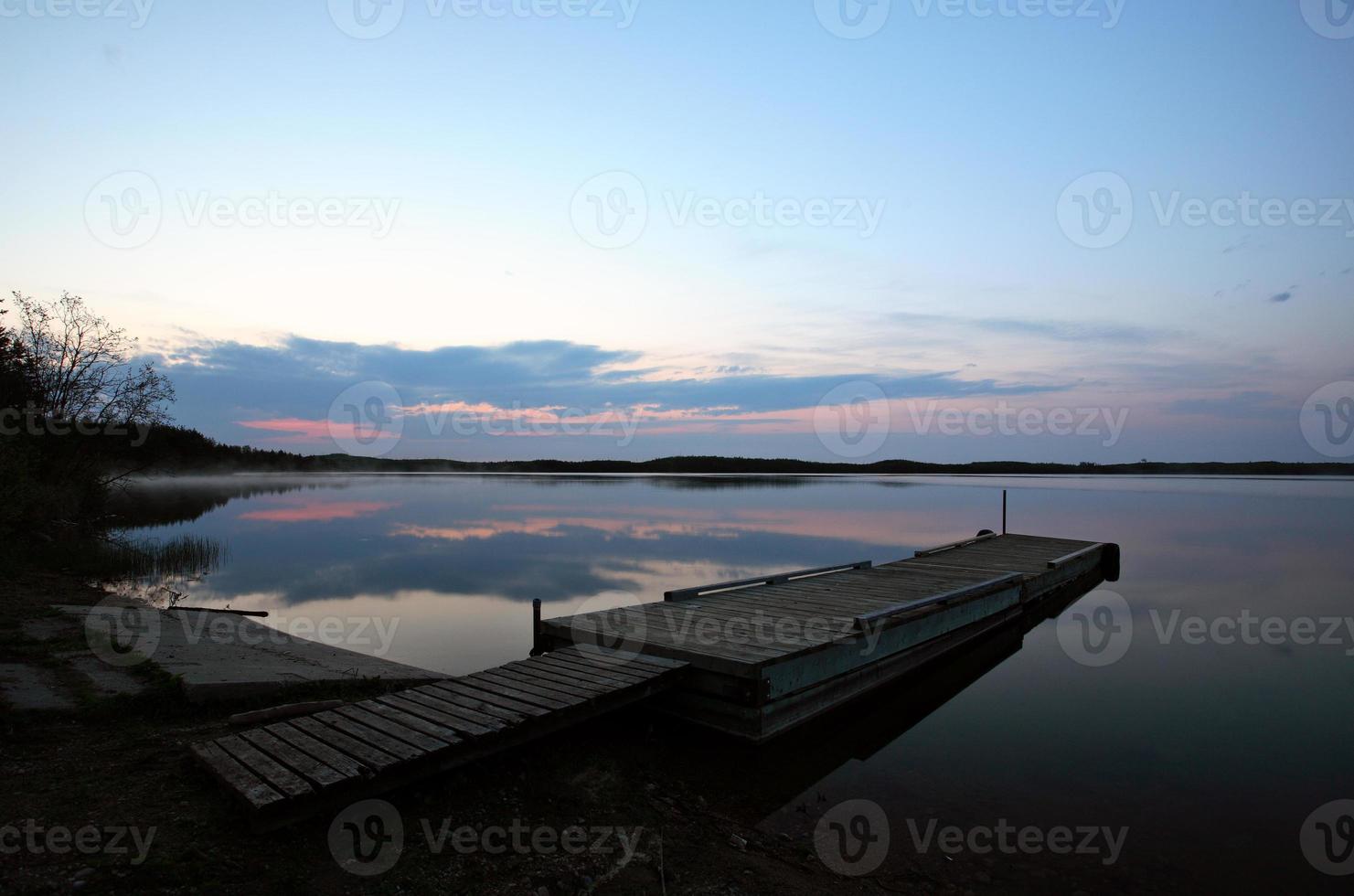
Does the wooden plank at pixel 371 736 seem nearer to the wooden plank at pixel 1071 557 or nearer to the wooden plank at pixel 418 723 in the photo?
the wooden plank at pixel 418 723

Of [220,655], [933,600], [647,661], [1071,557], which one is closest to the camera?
[647,661]

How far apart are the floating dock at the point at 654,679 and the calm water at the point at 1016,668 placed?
71 cm

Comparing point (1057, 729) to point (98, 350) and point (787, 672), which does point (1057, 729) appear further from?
point (98, 350)

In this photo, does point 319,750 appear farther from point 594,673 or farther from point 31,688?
point 31,688

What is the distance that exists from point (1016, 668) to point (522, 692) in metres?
8.92
